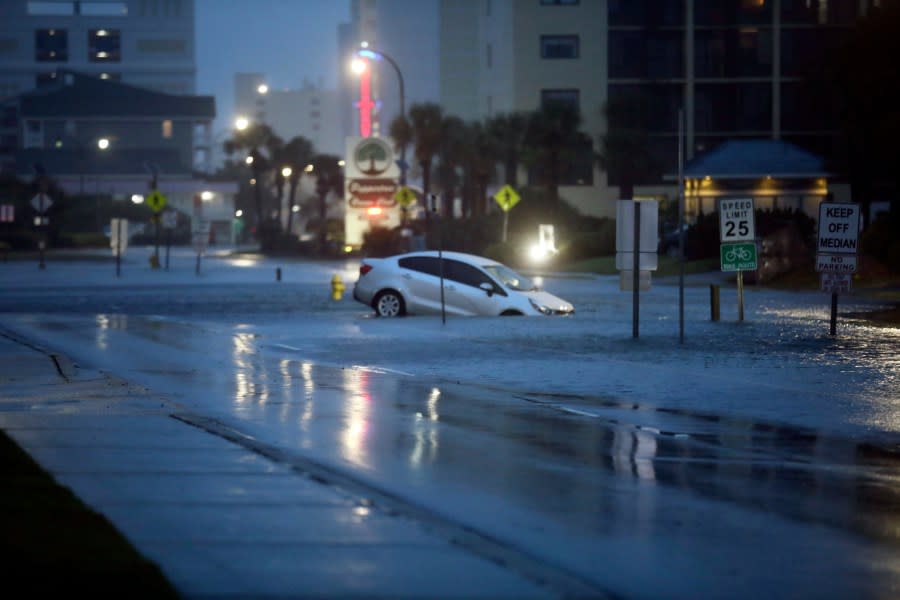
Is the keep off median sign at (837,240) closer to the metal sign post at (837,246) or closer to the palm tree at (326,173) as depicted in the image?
the metal sign post at (837,246)

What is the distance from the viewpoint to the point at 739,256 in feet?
79.9

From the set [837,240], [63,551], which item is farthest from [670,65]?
[63,551]

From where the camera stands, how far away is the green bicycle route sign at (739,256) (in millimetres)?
24203

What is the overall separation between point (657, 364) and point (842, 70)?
42612 millimetres

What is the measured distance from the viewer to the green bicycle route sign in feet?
79.4

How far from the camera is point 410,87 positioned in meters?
135

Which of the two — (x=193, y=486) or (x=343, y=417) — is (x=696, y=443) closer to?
(x=343, y=417)

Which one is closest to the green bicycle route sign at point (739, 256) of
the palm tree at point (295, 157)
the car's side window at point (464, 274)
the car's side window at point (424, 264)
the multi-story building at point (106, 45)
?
the car's side window at point (464, 274)

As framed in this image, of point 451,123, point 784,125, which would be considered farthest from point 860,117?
point 451,123

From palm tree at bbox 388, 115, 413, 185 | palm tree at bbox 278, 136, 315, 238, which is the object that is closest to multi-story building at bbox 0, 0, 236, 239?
palm tree at bbox 278, 136, 315, 238

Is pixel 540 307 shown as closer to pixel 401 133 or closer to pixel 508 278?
pixel 508 278

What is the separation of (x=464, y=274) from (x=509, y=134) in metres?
49.8

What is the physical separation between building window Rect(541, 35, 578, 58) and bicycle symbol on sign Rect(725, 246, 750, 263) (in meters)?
59.7

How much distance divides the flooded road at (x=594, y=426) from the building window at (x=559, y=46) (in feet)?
184
